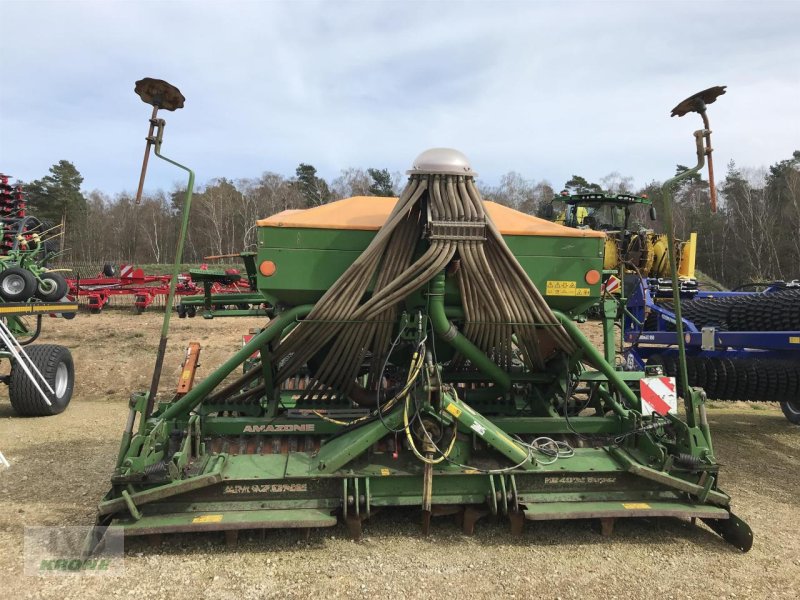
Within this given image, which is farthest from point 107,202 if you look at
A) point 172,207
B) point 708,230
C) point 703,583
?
point 703,583

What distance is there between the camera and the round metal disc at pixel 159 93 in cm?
372

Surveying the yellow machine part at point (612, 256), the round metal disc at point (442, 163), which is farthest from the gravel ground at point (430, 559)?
the yellow machine part at point (612, 256)

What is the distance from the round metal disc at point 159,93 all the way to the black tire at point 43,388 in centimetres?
518

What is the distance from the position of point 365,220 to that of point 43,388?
19.1 feet

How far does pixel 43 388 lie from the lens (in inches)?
295

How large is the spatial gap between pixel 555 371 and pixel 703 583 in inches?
77.2

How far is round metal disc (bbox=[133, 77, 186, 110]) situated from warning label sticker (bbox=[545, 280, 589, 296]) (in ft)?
9.25

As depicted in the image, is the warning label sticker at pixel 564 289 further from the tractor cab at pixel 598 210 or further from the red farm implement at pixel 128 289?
the red farm implement at pixel 128 289

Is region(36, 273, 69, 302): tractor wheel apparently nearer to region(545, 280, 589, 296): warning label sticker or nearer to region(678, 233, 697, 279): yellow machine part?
region(545, 280, 589, 296): warning label sticker

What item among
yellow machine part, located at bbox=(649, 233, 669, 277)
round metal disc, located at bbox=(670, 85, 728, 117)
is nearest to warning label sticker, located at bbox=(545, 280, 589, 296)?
round metal disc, located at bbox=(670, 85, 728, 117)

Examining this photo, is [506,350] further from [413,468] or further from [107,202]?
[107,202]

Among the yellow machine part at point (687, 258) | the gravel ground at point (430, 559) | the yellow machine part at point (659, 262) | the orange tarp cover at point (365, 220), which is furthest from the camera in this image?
the yellow machine part at point (659, 262)

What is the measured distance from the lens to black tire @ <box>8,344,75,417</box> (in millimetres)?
7301

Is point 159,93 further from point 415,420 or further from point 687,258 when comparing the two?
point 687,258
